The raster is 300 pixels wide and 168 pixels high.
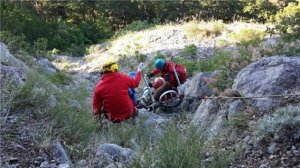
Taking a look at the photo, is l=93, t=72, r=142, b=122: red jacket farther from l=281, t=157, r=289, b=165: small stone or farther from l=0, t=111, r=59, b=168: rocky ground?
l=281, t=157, r=289, b=165: small stone

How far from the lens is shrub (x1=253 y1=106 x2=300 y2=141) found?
13.0ft

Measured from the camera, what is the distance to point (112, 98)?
7.35m

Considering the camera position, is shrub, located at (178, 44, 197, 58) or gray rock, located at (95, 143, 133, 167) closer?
gray rock, located at (95, 143, 133, 167)

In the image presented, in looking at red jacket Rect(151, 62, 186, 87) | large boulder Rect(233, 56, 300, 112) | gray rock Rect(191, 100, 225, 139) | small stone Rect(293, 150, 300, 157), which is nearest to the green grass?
small stone Rect(293, 150, 300, 157)

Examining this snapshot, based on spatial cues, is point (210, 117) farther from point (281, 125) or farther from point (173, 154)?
point (173, 154)

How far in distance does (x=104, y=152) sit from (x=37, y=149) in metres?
0.64

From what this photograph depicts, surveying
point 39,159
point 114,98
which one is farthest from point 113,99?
point 39,159

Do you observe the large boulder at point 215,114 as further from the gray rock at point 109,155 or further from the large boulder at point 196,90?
the large boulder at point 196,90

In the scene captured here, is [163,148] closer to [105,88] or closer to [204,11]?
[105,88]

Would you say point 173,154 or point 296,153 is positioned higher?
point 173,154

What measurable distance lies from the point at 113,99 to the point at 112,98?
0.08ft

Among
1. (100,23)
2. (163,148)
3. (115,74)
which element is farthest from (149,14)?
(163,148)

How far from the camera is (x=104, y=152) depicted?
410 centimetres

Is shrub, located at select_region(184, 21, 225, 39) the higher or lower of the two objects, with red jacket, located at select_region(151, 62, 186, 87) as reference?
lower
